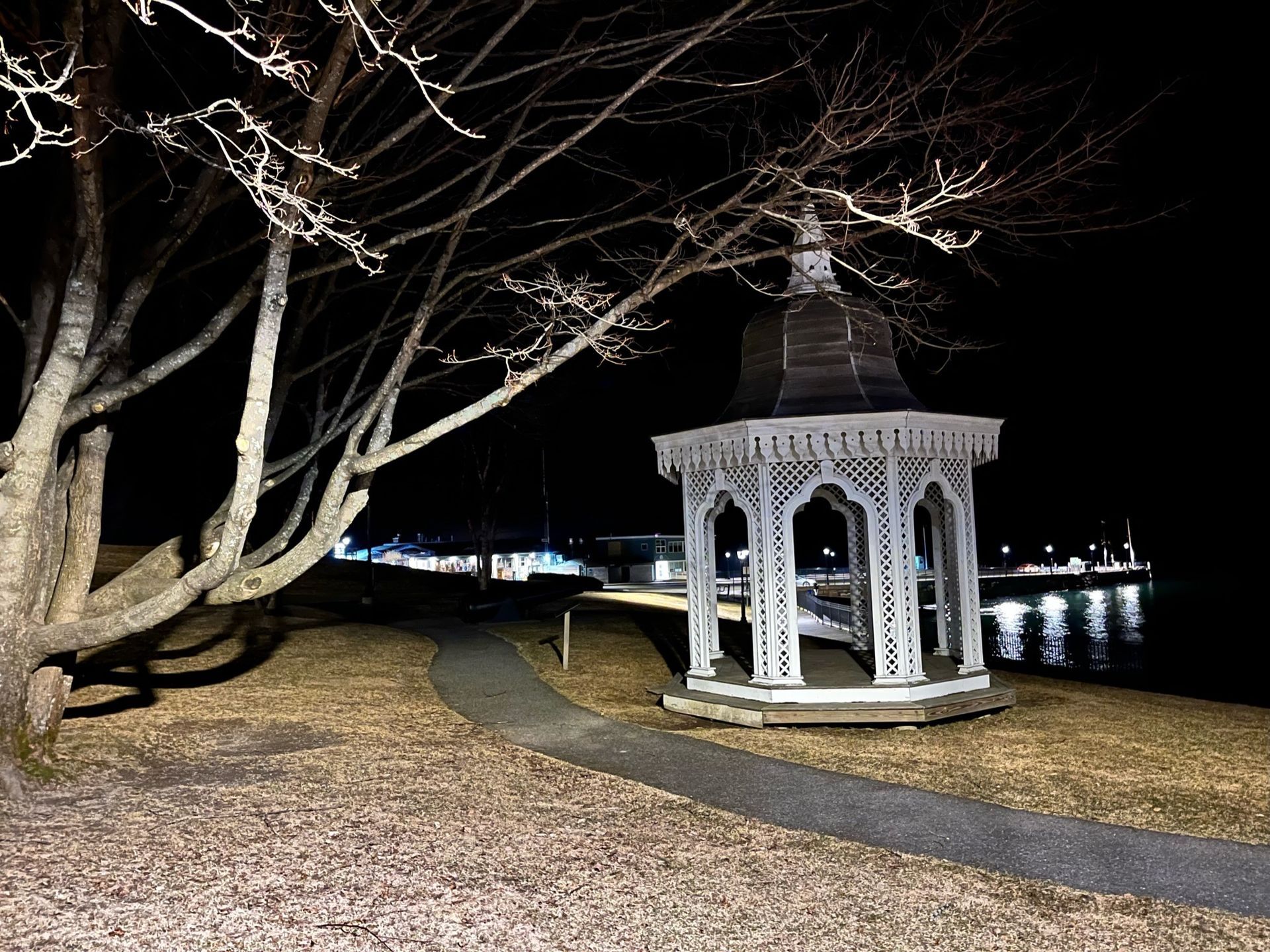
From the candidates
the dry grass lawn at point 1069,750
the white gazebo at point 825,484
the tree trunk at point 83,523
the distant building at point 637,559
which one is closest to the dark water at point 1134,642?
the dry grass lawn at point 1069,750

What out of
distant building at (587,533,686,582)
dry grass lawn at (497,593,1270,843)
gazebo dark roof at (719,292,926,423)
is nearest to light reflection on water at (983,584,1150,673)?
dry grass lawn at (497,593,1270,843)

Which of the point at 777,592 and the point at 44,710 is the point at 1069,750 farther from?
the point at 44,710

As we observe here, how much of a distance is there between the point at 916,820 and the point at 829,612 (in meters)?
25.9

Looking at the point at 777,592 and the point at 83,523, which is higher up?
the point at 83,523

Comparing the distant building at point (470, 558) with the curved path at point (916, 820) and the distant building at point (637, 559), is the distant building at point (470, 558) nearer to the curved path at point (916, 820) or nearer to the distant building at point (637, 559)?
the distant building at point (637, 559)

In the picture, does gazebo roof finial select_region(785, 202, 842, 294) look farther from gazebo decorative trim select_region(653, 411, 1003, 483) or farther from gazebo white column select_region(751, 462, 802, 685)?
gazebo white column select_region(751, 462, 802, 685)

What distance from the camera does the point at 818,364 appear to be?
42.5 ft

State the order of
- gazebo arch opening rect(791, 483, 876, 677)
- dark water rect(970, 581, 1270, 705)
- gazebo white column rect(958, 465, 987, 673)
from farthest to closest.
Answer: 1. dark water rect(970, 581, 1270, 705)
2. gazebo arch opening rect(791, 483, 876, 677)
3. gazebo white column rect(958, 465, 987, 673)

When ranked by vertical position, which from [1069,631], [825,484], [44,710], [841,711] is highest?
[825,484]

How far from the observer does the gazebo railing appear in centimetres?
3039

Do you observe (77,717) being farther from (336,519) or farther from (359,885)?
(359,885)

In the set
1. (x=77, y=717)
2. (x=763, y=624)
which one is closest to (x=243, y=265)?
(x=77, y=717)

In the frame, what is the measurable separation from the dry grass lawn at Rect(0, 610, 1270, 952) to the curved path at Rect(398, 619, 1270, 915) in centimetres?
32

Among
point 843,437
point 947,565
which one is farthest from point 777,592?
point 947,565
